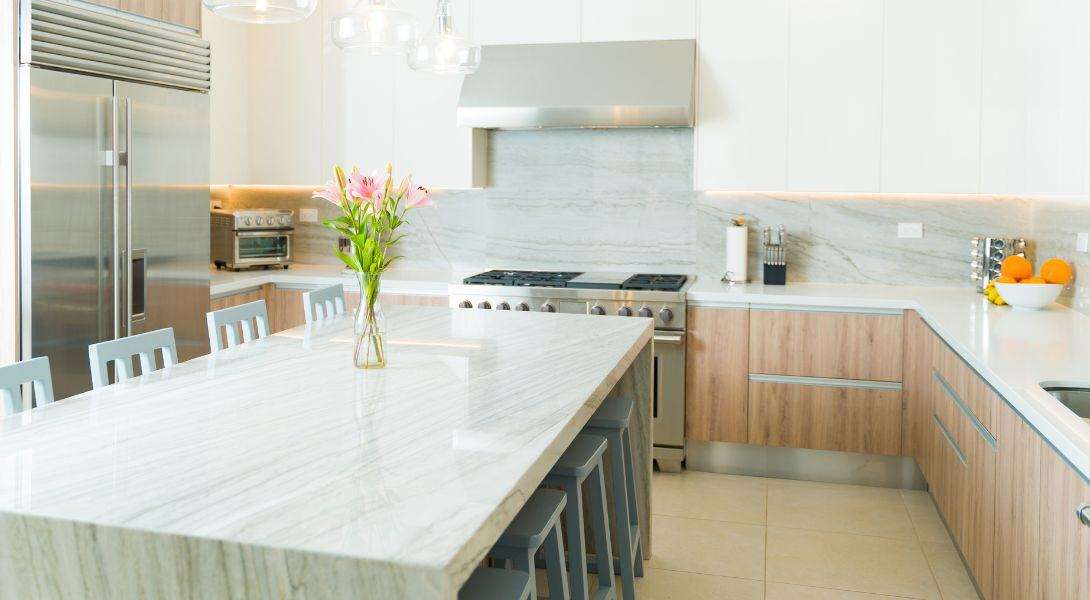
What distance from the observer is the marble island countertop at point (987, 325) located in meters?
2.30

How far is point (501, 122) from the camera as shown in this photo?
4.88 metres

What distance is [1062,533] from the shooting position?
213 cm

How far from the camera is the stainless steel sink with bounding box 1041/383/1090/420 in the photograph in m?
2.60

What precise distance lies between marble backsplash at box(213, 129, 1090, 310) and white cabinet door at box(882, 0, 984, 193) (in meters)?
0.34

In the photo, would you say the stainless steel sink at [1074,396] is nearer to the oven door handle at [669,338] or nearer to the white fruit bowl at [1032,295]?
the white fruit bowl at [1032,295]

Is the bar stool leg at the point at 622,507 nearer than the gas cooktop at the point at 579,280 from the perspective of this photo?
Yes

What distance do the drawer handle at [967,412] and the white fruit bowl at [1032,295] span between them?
56cm

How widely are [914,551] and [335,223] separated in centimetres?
262

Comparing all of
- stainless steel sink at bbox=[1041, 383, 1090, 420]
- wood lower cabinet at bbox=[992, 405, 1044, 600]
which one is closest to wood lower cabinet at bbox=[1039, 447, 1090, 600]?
wood lower cabinet at bbox=[992, 405, 1044, 600]

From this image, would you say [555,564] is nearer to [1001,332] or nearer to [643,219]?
[1001,332]

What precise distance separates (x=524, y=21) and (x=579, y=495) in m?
3.10

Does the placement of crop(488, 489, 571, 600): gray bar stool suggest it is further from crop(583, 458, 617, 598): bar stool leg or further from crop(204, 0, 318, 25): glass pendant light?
crop(204, 0, 318, 25): glass pendant light

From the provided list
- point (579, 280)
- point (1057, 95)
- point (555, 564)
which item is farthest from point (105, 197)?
point (1057, 95)

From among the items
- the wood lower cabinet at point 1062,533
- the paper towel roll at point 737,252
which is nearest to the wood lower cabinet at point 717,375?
the paper towel roll at point 737,252
